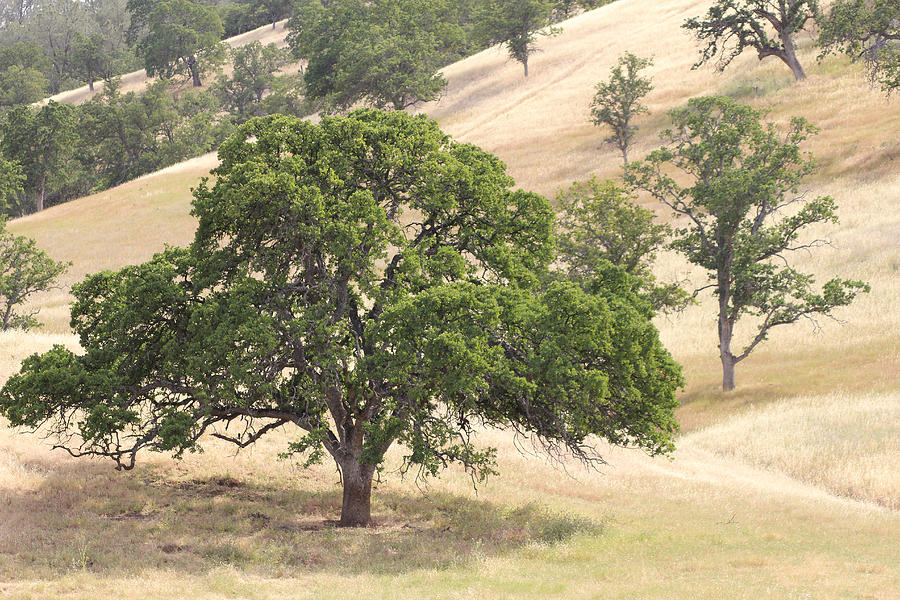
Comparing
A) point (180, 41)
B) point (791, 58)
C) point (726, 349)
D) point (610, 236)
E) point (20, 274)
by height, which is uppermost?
point (180, 41)

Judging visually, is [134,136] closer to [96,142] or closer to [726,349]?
[96,142]

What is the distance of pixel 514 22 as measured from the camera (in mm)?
90938

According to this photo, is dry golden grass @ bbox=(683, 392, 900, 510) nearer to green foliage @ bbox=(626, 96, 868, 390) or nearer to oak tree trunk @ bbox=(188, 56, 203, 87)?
green foliage @ bbox=(626, 96, 868, 390)

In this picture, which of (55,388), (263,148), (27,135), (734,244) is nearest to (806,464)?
(734,244)

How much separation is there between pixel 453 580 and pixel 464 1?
419ft

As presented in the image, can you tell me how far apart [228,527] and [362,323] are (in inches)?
228

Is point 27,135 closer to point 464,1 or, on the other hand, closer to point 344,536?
point 464,1

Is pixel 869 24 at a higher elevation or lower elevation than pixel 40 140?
lower

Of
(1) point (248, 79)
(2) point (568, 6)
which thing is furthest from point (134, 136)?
(2) point (568, 6)

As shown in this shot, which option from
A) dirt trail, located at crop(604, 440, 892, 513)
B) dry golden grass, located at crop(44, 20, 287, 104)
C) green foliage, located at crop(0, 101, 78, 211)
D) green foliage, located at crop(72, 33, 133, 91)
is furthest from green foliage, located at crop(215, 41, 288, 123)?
dirt trail, located at crop(604, 440, 892, 513)

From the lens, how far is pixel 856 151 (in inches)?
2333

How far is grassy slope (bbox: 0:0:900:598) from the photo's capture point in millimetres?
16266

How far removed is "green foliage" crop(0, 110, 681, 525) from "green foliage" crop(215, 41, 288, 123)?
364 feet

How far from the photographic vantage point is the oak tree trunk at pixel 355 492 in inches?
823
